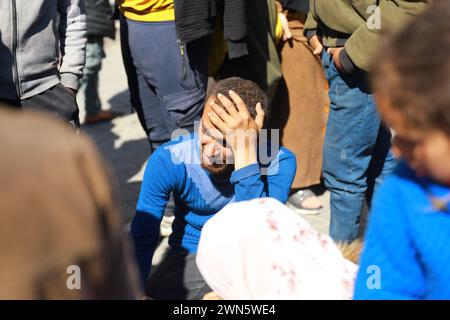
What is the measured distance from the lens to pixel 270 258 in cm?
149

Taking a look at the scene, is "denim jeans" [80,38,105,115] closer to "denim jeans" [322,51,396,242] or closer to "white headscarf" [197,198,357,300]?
"denim jeans" [322,51,396,242]

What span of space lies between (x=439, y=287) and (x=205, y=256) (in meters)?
0.55

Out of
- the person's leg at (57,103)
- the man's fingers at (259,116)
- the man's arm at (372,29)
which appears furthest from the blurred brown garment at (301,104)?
the man's fingers at (259,116)

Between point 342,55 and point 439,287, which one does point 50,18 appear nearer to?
point 342,55

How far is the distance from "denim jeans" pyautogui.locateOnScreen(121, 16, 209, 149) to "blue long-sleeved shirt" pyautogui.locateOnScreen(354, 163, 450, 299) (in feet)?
6.14

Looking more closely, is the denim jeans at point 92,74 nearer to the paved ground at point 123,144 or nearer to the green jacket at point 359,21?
the paved ground at point 123,144

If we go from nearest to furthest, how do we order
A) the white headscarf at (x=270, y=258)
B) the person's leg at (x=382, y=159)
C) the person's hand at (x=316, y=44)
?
the white headscarf at (x=270, y=258), the person's leg at (x=382, y=159), the person's hand at (x=316, y=44)

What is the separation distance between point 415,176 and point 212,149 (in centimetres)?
100

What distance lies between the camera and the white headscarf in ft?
4.91

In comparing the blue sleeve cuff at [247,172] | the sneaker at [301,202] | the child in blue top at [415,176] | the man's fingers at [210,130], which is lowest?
the sneaker at [301,202]

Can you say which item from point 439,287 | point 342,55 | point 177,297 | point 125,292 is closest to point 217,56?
point 342,55

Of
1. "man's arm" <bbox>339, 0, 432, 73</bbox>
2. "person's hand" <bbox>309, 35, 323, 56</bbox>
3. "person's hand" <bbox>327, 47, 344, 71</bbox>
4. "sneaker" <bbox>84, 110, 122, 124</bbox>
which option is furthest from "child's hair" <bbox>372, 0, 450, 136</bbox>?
"sneaker" <bbox>84, 110, 122, 124</bbox>

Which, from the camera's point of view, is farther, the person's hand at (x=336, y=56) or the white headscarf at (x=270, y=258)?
the person's hand at (x=336, y=56)

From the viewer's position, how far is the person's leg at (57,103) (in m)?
2.71
